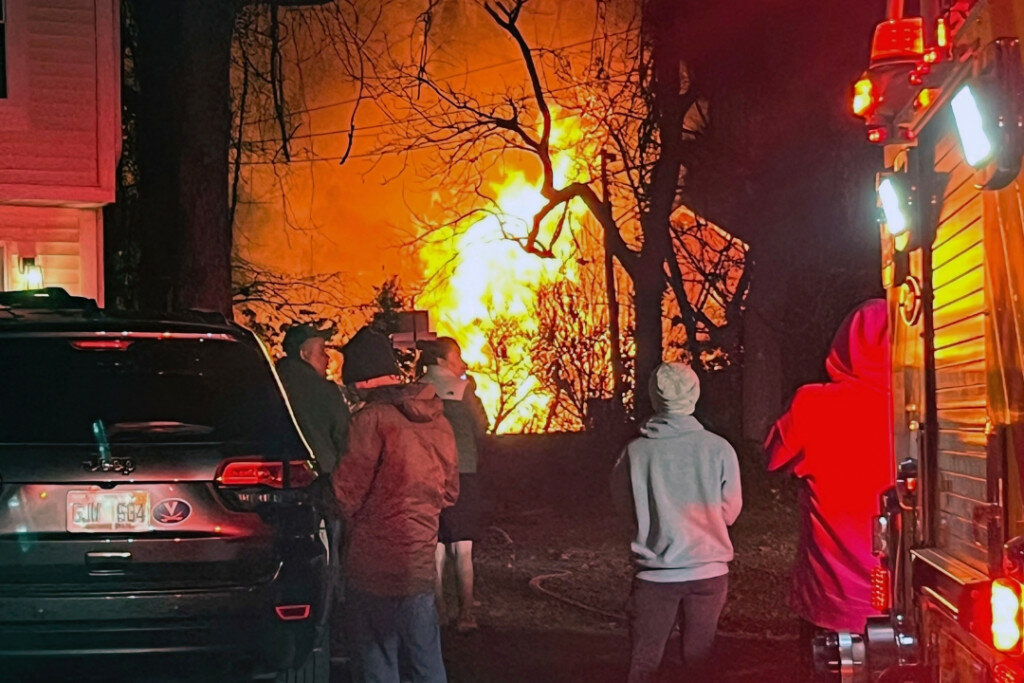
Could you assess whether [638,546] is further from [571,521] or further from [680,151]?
[680,151]

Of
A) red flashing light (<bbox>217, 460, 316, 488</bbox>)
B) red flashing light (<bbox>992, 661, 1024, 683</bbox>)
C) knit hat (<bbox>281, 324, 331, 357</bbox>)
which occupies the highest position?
knit hat (<bbox>281, 324, 331, 357</bbox>)

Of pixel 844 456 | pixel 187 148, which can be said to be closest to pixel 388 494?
pixel 844 456

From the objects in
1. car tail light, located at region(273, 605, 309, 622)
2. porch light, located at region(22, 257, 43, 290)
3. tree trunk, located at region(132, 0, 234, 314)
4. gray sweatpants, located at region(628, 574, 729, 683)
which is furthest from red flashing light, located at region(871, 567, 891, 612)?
porch light, located at region(22, 257, 43, 290)

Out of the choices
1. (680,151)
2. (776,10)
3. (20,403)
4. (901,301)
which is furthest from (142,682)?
(680,151)

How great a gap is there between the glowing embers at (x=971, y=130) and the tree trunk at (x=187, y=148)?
34.8 ft

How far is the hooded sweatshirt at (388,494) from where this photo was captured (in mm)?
6230

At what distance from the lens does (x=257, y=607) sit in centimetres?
612

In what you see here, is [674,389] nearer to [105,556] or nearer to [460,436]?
[105,556]

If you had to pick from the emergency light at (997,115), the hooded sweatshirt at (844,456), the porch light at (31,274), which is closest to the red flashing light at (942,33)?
the emergency light at (997,115)

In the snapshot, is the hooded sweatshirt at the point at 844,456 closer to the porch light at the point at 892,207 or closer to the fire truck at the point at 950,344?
the fire truck at the point at 950,344

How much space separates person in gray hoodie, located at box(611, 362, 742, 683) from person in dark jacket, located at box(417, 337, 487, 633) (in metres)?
3.06

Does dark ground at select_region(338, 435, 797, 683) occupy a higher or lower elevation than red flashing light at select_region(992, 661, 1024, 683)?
lower

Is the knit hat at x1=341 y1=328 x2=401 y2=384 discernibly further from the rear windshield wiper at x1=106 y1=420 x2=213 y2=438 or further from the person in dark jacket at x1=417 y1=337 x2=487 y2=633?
the person in dark jacket at x1=417 y1=337 x2=487 y2=633

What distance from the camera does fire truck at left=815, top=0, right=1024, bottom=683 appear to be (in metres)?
3.17
